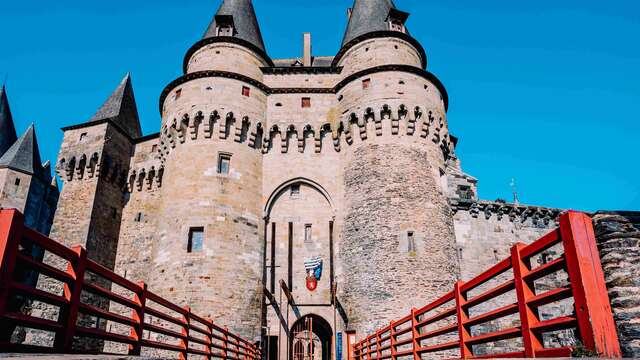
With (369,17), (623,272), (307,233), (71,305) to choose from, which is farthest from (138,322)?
(369,17)

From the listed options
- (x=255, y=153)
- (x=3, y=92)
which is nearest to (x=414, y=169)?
(x=255, y=153)

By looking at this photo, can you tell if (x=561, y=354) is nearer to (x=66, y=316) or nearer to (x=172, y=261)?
(x=66, y=316)

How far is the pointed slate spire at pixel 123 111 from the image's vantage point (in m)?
24.5

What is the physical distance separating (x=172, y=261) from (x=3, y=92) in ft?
93.1

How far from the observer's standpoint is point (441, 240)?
18219 millimetres

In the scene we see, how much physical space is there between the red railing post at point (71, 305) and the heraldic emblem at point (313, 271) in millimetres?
15345

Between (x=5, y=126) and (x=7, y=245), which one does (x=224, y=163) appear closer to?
(x=7, y=245)

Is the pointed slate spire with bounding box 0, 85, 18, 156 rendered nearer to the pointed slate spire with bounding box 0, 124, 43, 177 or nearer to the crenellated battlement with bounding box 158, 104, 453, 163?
the pointed slate spire with bounding box 0, 124, 43, 177

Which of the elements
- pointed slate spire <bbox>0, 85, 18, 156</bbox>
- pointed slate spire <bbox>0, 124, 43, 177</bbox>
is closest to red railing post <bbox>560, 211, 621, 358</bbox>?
pointed slate spire <bbox>0, 124, 43, 177</bbox>

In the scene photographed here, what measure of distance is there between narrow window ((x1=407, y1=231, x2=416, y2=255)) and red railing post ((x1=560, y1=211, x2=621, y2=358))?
48.2 feet

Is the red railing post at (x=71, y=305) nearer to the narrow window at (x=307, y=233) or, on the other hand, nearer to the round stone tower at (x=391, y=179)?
the round stone tower at (x=391, y=179)

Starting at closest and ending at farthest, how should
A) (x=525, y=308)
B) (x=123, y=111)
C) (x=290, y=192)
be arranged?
(x=525, y=308) → (x=290, y=192) → (x=123, y=111)

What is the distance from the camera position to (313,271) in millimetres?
19078

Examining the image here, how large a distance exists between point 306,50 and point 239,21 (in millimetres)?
4156
